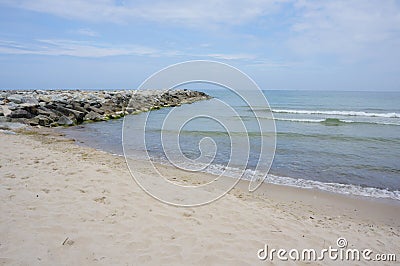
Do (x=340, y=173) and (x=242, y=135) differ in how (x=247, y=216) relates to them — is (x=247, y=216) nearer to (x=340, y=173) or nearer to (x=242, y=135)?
(x=340, y=173)

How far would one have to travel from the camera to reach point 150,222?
3.89 meters

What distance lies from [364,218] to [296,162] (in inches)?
158

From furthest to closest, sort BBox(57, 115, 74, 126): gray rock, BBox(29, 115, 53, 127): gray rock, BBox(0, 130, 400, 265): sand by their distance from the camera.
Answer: BBox(57, 115, 74, 126): gray rock → BBox(29, 115, 53, 127): gray rock → BBox(0, 130, 400, 265): sand

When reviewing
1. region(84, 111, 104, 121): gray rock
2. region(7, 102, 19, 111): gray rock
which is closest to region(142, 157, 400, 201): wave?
region(84, 111, 104, 121): gray rock

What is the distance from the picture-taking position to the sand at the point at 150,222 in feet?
10.1

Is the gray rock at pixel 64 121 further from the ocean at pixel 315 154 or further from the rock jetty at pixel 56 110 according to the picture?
the ocean at pixel 315 154

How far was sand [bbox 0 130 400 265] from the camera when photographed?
309cm

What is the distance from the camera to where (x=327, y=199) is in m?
6.02

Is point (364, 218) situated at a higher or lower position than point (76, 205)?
lower

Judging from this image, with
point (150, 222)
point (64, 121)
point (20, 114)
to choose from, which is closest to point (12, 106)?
point (20, 114)

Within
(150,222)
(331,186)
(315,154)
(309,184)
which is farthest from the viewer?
(315,154)

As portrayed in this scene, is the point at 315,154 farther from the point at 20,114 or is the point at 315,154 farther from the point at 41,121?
the point at 20,114

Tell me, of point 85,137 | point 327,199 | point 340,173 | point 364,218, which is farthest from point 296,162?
point 85,137

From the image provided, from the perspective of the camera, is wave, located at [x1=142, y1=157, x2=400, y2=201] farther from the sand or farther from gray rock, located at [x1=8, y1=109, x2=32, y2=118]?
gray rock, located at [x1=8, y1=109, x2=32, y2=118]
